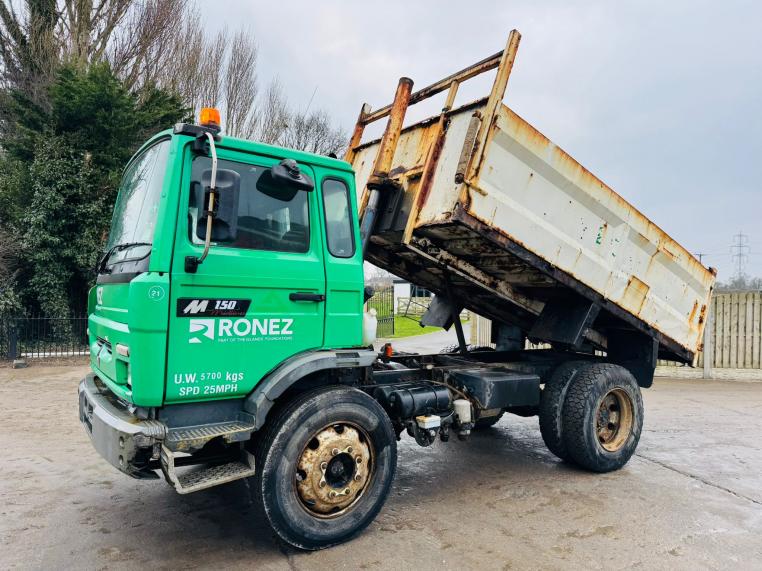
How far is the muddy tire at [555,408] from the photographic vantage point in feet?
16.8

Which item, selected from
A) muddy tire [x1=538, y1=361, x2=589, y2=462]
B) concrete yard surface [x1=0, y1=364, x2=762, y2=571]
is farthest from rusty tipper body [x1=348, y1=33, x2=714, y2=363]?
concrete yard surface [x1=0, y1=364, x2=762, y2=571]

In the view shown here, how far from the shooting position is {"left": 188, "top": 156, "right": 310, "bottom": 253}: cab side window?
3.32 m

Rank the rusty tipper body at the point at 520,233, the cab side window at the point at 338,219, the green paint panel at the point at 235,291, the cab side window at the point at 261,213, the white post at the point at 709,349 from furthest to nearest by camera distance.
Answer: the white post at the point at 709,349 → the rusty tipper body at the point at 520,233 → the cab side window at the point at 338,219 → the cab side window at the point at 261,213 → the green paint panel at the point at 235,291

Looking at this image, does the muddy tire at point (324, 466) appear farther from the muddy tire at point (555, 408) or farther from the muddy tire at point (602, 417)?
the muddy tire at point (602, 417)

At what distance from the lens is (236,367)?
3438 millimetres

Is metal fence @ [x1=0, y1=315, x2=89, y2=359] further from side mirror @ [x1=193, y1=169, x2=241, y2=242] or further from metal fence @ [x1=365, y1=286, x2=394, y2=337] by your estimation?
side mirror @ [x1=193, y1=169, x2=241, y2=242]

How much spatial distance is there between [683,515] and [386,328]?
15968 mm

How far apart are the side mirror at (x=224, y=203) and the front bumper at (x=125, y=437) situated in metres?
1.17

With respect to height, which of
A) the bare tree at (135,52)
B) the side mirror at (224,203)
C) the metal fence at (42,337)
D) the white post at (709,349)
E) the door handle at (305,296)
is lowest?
the metal fence at (42,337)

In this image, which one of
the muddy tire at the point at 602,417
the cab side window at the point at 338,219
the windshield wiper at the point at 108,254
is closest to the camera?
the windshield wiper at the point at 108,254

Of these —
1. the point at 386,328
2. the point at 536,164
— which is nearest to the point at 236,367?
the point at 536,164

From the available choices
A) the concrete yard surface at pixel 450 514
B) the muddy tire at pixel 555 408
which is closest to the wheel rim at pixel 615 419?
the concrete yard surface at pixel 450 514

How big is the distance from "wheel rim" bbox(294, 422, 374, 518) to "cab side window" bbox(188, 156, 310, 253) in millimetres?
1286

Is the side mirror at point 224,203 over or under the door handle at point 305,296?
Answer: over
